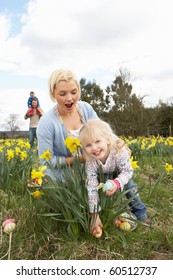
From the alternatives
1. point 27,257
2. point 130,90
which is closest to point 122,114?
point 130,90

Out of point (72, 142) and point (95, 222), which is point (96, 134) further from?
point (95, 222)

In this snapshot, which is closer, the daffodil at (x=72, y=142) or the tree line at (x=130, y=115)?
the daffodil at (x=72, y=142)

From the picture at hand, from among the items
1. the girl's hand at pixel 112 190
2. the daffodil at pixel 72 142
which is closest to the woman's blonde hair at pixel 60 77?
the daffodil at pixel 72 142

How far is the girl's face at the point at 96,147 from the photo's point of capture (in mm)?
1790

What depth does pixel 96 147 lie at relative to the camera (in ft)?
5.87

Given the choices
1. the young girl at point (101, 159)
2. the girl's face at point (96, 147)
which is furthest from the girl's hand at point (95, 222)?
the girl's face at point (96, 147)

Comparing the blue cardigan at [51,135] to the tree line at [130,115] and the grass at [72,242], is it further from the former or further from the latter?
the tree line at [130,115]

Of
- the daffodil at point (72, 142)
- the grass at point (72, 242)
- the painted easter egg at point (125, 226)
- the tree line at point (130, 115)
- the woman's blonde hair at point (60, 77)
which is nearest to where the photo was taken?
the grass at point (72, 242)

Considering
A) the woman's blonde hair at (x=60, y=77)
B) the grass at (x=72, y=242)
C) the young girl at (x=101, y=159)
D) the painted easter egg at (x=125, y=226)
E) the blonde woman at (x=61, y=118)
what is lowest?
the grass at (x=72, y=242)

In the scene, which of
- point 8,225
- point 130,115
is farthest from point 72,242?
point 130,115

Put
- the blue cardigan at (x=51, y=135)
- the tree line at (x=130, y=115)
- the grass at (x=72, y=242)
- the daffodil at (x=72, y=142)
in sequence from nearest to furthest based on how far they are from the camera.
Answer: the grass at (x=72, y=242) < the daffodil at (x=72, y=142) < the blue cardigan at (x=51, y=135) < the tree line at (x=130, y=115)

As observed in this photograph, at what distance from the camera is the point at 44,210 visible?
1.95 m

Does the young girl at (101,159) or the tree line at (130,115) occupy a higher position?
the tree line at (130,115)
